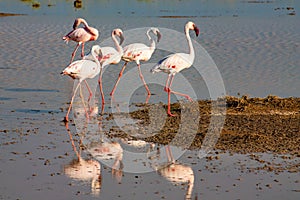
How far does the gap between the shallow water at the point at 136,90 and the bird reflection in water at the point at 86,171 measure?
63 millimetres

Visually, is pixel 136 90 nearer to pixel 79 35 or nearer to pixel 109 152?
pixel 79 35

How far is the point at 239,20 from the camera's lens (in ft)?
82.7

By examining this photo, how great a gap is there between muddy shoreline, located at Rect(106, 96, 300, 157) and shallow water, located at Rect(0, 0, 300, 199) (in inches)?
21.6

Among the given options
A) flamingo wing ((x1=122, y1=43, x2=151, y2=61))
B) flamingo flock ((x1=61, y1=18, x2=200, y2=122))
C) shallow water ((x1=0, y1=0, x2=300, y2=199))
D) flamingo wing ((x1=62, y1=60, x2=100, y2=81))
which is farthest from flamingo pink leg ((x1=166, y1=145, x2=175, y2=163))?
flamingo wing ((x1=122, y1=43, x2=151, y2=61))

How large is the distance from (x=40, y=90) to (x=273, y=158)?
21.2 ft

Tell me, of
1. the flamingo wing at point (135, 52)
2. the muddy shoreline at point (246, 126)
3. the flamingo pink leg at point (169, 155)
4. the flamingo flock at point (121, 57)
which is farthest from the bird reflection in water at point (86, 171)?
the flamingo wing at point (135, 52)

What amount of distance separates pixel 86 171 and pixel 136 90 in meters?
5.47

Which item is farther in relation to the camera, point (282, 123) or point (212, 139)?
point (282, 123)

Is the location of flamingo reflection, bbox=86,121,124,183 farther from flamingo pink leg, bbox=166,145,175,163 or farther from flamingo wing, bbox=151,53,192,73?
flamingo wing, bbox=151,53,192,73

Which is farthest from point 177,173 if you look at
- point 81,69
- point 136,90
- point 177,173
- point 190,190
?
point 136,90

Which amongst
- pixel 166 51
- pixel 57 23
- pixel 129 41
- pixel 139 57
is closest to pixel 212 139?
pixel 139 57

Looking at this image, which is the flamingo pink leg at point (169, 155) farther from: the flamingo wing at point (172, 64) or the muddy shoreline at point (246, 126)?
the flamingo wing at point (172, 64)

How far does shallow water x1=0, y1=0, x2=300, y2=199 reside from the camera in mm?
7965

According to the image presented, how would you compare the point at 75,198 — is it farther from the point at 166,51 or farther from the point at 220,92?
the point at 166,51
